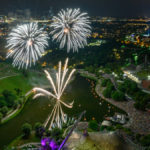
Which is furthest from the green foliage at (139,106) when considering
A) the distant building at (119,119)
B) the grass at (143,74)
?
the grass at (143,74)

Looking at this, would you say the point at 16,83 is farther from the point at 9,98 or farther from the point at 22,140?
the point at 22,140

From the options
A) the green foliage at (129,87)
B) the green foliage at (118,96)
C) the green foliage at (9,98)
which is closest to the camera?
the green foliage at (9,98)

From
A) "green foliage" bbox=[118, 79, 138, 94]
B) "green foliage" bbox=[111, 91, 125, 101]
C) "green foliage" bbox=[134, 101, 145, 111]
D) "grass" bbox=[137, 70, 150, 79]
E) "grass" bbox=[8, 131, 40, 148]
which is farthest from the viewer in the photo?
"grass" bbox=[137, 70, 150, 79]

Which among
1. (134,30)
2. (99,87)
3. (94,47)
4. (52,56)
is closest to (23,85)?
(99,87)

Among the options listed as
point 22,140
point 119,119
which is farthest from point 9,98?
point 119,119

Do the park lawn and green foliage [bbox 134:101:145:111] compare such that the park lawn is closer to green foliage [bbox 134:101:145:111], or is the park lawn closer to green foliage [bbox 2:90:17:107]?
green foliage [bbox 2:90:17:107]

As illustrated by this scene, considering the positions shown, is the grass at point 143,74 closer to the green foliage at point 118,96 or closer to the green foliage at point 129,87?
the green foliage at point 129,87

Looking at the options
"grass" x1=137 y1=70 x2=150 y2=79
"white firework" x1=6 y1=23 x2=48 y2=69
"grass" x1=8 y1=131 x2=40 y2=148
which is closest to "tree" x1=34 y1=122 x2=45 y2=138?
"grass" x1=8 y1=131 x2=40 y2=148

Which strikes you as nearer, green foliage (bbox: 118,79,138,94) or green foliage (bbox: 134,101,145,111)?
green foliage (bbox: 134,101,145,111)

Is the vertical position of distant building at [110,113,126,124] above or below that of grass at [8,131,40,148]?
above
